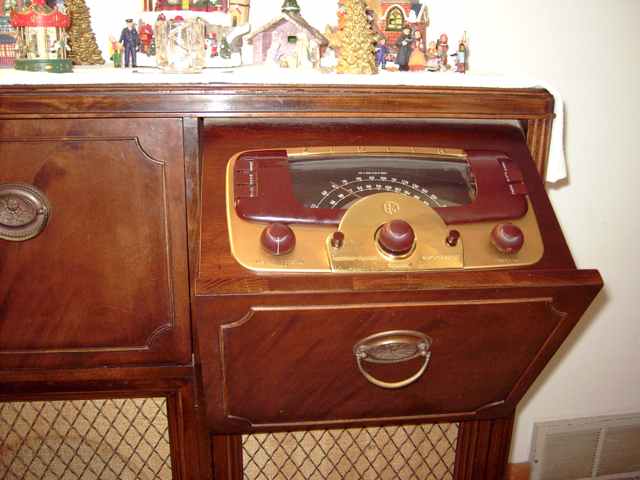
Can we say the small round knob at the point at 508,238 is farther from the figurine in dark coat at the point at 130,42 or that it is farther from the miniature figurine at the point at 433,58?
the figurine in dark coat at the point at 130,42

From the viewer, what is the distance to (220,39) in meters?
1.30

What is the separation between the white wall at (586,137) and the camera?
63.4 inches

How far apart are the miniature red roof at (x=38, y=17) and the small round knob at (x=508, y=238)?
90cm

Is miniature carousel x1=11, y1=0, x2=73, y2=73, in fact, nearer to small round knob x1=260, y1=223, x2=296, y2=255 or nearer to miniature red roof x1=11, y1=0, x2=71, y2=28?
miniature red roof x1=11, y1=0, x2=71, y2=28

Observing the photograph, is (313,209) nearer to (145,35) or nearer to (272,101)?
(272,101)

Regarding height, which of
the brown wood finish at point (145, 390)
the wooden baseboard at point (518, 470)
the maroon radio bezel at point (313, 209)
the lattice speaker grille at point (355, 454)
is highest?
the maroon radio bezel at point (313, 209)

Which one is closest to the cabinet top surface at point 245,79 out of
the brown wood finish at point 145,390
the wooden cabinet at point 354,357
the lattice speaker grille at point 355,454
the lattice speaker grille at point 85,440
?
the wooden cabinet at point 354,357

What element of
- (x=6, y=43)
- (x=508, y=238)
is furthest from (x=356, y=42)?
(x=6, y=43)

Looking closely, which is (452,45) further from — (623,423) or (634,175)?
(623,423)

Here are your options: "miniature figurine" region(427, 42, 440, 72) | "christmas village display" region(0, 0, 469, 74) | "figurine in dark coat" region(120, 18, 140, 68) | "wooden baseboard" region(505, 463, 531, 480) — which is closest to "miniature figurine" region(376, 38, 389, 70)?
"christmas village display" region(0, 0, 469, 74)

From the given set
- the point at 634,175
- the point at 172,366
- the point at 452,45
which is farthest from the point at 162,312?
the point at 634,175

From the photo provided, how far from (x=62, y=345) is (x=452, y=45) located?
125 centimetres

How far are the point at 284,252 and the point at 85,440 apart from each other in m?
0.71

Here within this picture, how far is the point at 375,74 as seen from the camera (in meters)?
1.19
